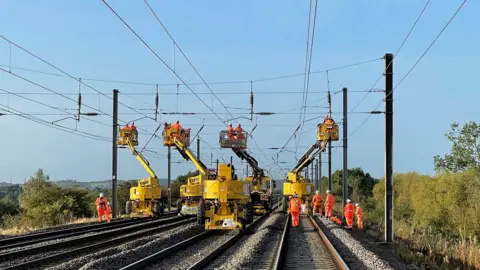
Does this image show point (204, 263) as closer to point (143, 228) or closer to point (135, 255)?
point (135, 255)

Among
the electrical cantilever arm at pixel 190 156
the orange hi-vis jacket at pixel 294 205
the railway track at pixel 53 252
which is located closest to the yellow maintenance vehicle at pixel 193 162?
the electrical cantilever arm at pixel 190 156

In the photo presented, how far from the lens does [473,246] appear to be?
19.3 meters

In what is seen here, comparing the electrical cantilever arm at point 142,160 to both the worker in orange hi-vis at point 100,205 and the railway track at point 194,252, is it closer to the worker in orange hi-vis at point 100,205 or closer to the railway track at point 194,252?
the worker in orange hi-vis at point 100,205

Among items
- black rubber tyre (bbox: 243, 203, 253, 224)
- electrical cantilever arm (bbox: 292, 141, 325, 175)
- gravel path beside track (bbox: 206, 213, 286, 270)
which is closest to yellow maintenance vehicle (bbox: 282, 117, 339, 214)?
electrical cantilever arm (bbox: 292, 141, 325, 175)

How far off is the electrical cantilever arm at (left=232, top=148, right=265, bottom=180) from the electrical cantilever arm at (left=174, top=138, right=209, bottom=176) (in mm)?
5618

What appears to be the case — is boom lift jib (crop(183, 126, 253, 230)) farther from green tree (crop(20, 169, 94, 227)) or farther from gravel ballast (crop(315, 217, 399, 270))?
green tree (crop(20, 169, 94, 227))

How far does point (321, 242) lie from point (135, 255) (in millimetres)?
8194

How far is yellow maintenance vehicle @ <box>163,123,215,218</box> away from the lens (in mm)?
33219

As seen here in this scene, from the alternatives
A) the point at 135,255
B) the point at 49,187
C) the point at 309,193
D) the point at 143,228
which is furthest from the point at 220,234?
the point at 49,187

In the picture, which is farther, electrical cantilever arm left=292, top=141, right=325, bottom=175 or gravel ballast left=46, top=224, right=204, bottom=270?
electrical cantilever arm left=292, top=141, right=325, bottom=175

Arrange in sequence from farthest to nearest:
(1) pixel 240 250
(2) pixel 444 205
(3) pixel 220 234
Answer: (2) pixel 444 205 < (3) pixel 220 234 < (1) pixel 240 250

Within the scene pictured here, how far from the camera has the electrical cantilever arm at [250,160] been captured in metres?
41.0

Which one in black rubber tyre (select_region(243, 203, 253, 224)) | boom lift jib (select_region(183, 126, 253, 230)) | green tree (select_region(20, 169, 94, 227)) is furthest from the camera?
green tree (select_region(20, 169, 94, 227))

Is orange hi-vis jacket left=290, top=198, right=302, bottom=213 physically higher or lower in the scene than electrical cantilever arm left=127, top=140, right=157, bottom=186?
lower
